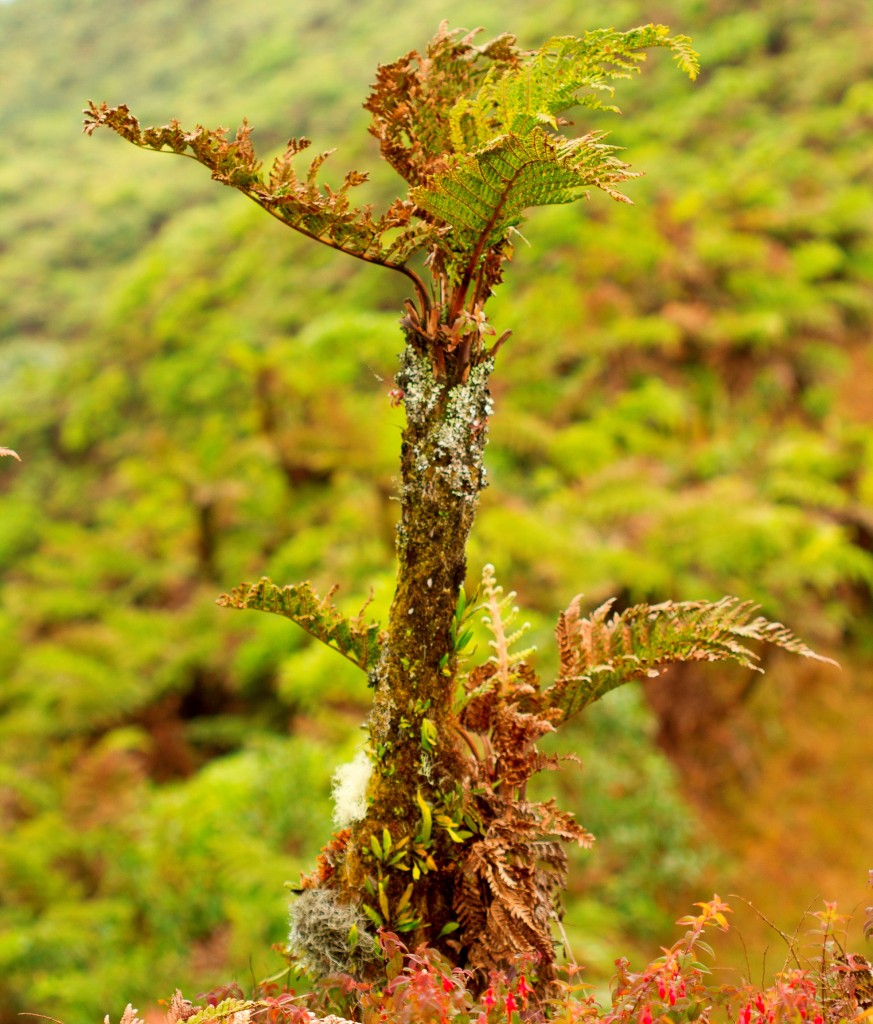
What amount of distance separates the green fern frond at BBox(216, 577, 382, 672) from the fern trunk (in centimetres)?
8

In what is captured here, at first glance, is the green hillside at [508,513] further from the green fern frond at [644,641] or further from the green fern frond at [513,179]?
the green fern frond at [513,179]

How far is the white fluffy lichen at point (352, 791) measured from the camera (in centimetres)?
→ 131

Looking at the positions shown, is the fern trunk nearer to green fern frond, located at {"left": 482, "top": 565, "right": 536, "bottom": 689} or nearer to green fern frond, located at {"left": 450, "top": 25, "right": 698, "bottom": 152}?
green fern frond, located at {"left": 482, "top": 565, "right": 536, "bottom": 689}

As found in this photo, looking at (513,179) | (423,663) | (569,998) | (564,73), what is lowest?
(569,998)

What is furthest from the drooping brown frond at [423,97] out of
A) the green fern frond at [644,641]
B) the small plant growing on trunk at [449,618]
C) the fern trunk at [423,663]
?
the green fern frond at [644,641]

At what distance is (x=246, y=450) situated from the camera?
6152 millimetres

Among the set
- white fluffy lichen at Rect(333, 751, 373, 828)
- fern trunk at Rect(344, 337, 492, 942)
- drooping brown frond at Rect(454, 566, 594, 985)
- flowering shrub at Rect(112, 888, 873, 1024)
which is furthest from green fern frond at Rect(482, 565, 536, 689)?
flowering shrub at Rect(112, 888, 873, 1024)

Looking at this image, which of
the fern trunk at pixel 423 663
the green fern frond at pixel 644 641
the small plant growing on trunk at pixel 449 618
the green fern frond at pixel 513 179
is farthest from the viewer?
the green fern frond at pixel 644 641

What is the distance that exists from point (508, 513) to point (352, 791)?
11.7ft

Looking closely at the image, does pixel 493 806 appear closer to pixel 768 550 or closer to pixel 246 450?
pixel 768 550

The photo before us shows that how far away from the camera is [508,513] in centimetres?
482

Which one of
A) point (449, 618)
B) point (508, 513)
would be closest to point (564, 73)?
point (449, 618)

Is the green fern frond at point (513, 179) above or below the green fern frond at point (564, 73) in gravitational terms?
below

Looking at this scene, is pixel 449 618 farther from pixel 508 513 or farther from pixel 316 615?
Answer: pixel 508 513
